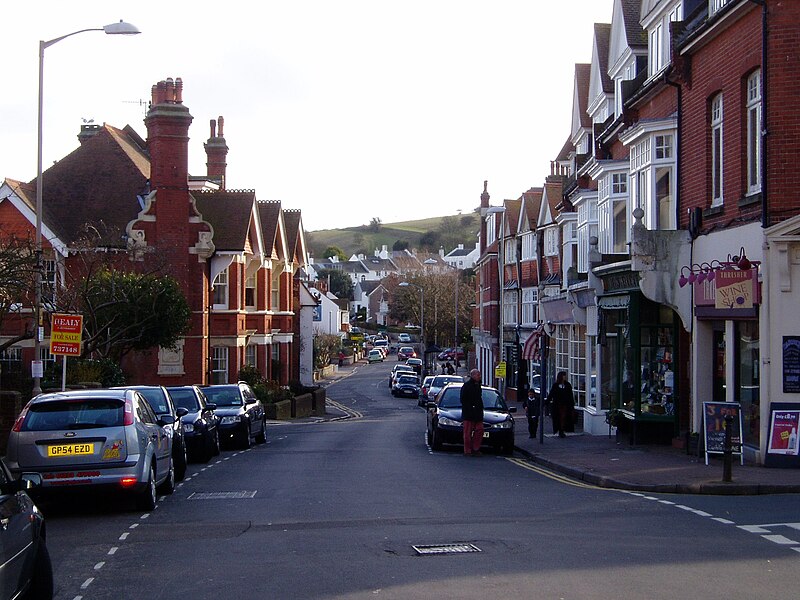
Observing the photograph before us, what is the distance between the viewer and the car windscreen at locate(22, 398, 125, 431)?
41.9ft

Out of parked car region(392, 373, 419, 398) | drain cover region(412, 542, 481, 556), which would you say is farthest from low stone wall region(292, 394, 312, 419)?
drain cover region(412, 542, 481, 556)

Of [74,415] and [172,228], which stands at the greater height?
[172,228]

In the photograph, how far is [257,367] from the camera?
4688 cm

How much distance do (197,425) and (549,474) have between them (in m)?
7.33

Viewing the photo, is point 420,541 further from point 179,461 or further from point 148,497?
point 179,461

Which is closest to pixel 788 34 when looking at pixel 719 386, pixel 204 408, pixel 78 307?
pixel 719 386

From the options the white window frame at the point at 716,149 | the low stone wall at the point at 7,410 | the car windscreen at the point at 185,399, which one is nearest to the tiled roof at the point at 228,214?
the car windscreen at the point at 185,399

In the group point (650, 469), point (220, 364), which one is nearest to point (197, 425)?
point (650, 469)

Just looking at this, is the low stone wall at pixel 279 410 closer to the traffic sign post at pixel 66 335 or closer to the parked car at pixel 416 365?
the traffic sign post at pixel 66 335

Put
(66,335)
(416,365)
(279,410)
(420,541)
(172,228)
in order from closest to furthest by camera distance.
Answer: (420,541), (66,335), (172,228), (279,410), (416,365)

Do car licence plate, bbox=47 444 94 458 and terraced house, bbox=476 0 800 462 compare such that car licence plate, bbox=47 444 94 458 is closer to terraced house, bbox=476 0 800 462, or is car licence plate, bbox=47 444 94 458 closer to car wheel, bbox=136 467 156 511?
car wheel, bbox=136 467 156 511

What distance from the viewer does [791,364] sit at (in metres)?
16.6

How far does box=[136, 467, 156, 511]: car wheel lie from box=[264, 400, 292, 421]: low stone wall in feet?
98.4

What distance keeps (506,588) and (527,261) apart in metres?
48.1
